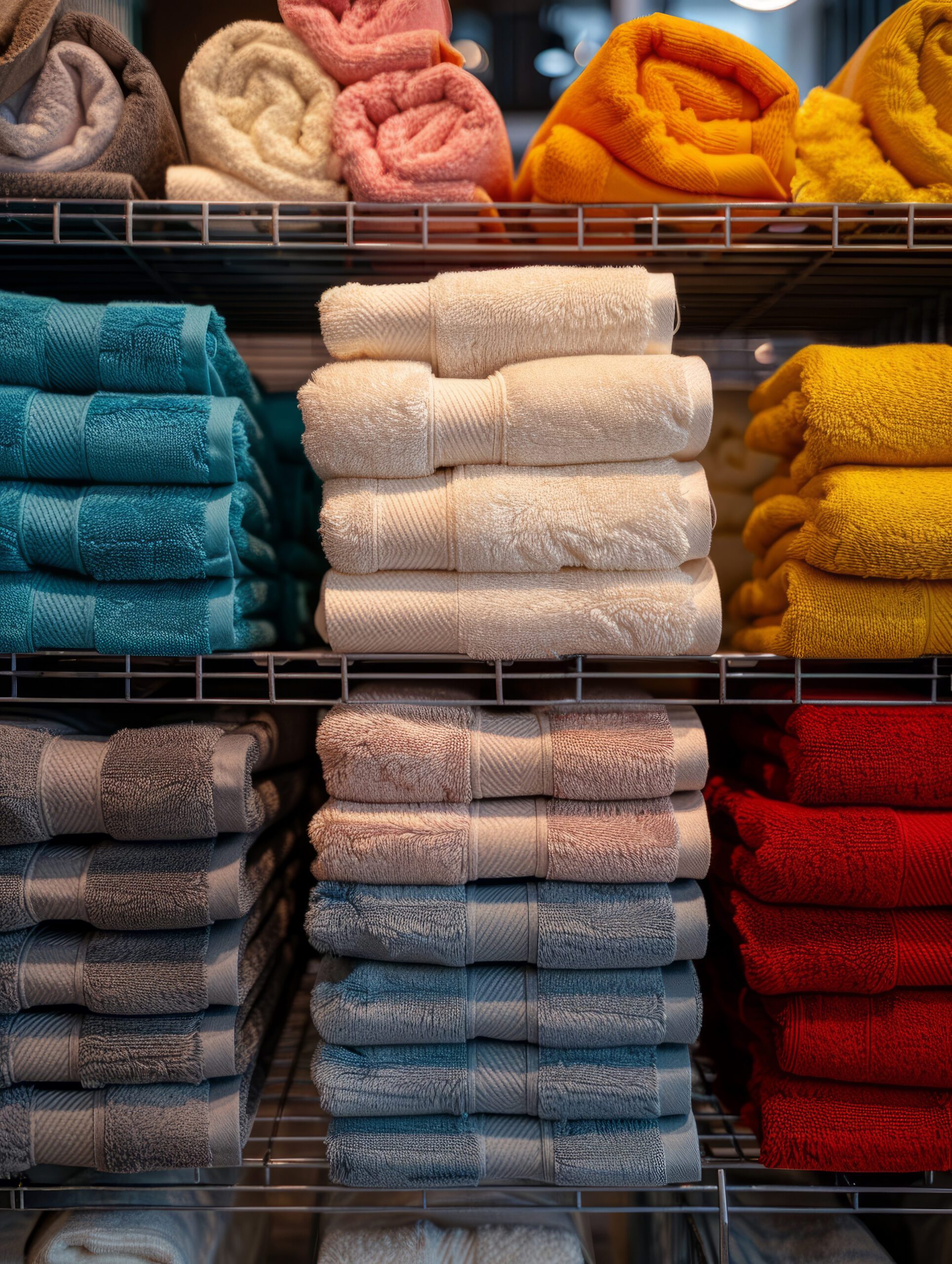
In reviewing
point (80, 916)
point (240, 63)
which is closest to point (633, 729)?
point (80, 916)

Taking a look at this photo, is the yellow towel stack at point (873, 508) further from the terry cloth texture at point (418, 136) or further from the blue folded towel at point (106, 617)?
the blue folded towel at point (106, 617)

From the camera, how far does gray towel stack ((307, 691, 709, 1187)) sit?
2.28 ft

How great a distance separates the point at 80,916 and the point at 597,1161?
546mm

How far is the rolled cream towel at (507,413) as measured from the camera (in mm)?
666

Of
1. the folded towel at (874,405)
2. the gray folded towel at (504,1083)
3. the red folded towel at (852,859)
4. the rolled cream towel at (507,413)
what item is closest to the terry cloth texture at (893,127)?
the folded towel at (874,405)

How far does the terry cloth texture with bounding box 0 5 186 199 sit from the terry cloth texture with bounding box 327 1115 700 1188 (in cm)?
95

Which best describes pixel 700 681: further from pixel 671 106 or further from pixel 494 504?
pixel 671 106

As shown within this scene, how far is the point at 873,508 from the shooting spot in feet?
2.26

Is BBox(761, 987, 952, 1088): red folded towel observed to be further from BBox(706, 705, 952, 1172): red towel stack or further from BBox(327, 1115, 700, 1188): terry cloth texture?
BBox(327, 1115, 700, 1188): terry cloth texture

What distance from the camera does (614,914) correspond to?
2.30 feet

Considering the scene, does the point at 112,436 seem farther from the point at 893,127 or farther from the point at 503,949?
the point at 893,127

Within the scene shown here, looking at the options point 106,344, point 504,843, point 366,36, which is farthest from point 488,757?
point 366,36

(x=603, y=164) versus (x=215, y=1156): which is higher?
(x=603, y=164)

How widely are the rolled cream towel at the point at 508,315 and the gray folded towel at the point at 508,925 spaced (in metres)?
0.52
